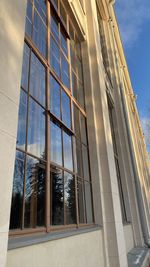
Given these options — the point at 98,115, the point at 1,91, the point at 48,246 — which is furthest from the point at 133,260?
the point at 1,91

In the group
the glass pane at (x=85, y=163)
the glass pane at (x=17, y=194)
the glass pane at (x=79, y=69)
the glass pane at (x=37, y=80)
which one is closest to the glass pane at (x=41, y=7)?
the glass pane at (x=37, y=80)

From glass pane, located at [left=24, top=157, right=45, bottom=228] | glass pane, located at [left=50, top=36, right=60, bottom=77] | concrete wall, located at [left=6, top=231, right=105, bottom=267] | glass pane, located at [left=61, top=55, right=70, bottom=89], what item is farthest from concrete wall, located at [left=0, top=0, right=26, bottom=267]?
glass pane, located at [left=61, top=55, right=70, bottom=89]

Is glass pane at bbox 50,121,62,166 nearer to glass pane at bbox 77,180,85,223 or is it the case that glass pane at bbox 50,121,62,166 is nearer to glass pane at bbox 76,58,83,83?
glass pane at bbox 77,180,85,223

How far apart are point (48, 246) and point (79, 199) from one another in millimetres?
1967

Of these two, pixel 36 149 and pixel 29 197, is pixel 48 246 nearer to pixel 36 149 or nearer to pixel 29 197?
pixel 29 197

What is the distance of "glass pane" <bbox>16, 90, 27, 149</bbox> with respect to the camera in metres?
2.82

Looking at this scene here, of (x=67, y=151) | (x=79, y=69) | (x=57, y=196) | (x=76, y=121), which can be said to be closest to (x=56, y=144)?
(x=67, y=151)

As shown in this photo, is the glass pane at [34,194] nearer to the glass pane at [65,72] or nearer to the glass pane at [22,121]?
the glass pane at [22,121]

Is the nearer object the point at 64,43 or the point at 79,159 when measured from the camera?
the point at 79,159

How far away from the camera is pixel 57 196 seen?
348 centimetres

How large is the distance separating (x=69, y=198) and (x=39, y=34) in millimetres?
2957

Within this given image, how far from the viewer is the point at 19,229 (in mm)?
2402

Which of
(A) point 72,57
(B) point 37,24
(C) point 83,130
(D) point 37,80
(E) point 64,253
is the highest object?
(A) point 72,57

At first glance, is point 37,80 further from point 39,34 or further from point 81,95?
point 81,95
